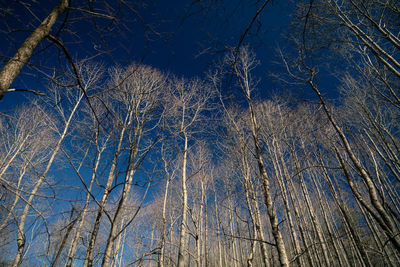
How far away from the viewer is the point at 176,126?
7516 millimetres

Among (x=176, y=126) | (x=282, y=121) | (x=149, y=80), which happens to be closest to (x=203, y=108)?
(x=176, y=126)

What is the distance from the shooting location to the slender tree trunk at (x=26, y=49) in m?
1.38

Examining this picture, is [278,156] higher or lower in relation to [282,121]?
lower

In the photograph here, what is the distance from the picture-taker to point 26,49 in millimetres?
A: 1534

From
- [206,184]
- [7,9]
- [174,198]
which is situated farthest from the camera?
[174,198]

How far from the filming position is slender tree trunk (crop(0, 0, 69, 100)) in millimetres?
1384

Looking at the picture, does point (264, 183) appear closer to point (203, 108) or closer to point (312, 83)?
point (312, 83)

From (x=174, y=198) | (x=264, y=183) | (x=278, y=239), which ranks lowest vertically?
(x=278, y=239)

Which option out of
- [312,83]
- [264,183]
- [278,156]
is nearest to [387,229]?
[264,183]

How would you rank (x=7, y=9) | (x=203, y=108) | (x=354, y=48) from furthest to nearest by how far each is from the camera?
(x=203, y=108)
(x=354, y=48)
(x=7, y=9)

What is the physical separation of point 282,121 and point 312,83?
20.5 feet

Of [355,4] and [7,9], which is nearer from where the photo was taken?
[7,9]

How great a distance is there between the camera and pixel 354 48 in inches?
234

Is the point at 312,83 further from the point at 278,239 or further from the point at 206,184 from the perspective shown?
the point at 206,184
